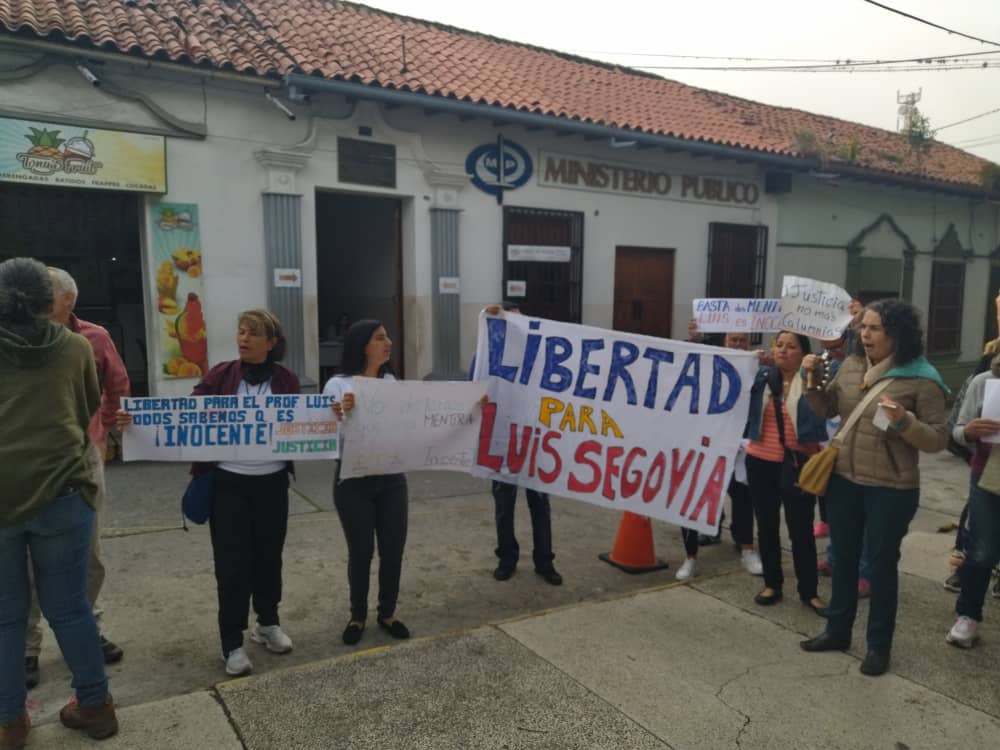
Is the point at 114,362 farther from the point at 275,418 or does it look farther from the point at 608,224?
the point at 608,224

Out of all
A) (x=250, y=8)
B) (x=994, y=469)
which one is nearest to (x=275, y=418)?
(x=994, y=469)

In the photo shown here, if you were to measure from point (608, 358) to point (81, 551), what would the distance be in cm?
298

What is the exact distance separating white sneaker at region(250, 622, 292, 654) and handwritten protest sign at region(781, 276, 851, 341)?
412cm

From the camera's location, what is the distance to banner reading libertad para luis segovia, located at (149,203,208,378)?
7949mm

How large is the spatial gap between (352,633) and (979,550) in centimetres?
343

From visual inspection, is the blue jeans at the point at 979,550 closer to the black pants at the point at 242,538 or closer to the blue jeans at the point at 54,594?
the black pants at the point at 242,538

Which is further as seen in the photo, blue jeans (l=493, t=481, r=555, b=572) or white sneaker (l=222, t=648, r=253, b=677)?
blue jeans (l=493, t=481, r=555, b=572)

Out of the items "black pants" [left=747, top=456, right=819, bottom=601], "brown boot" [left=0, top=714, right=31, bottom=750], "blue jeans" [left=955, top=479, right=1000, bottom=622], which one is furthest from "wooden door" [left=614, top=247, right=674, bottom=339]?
"brown boot" [left=0, top=714, right=31, bottom=750]

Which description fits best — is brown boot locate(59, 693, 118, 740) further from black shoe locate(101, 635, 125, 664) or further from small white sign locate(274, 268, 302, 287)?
small white sign locate(274, 268, 302, 287)

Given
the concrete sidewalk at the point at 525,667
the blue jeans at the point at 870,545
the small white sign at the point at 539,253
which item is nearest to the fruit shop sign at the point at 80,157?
the concrete sidewalk at the point at 525,667

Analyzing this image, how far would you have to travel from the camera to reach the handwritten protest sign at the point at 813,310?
567 cm

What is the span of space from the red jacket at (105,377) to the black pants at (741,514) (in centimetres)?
407

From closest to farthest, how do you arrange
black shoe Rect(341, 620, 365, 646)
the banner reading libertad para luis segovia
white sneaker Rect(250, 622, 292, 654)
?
white sneaker Rect(250, 622, 292, 654), black shoe Rect(341, 620, 365, 646), the banner reading libertad para luis segovia

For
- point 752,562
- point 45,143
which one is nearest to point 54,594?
point 752,562
